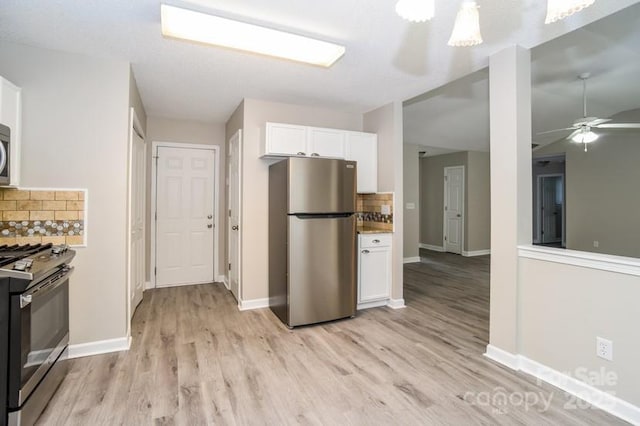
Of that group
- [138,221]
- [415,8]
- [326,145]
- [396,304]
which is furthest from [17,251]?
[396,304]

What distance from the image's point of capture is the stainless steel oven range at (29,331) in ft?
5.16

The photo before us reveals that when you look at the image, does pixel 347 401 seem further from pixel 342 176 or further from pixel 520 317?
pixel 342 176

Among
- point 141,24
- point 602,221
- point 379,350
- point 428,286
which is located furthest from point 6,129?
point 602,221

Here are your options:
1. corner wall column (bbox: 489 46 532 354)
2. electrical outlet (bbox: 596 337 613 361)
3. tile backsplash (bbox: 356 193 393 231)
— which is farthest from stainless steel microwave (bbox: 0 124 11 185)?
electrical outlet (bbox: 596 337 613 361)

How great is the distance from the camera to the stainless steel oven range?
62.0 inches

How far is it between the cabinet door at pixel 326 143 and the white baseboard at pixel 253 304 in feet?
5.95

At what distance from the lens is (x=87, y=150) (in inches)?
99.5

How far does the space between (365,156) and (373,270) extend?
140 centimetres

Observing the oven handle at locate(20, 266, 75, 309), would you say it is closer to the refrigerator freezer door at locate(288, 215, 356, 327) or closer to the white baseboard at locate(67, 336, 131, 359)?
the white baseboard at locate(67, 336, 131, 359)

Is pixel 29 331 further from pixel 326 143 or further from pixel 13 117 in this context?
pixel 326 143

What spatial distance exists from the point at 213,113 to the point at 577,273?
4177 mm

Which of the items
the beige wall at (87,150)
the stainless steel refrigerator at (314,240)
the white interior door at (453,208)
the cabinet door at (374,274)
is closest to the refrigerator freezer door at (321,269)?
the stainless steel refrigerator at (314,240)

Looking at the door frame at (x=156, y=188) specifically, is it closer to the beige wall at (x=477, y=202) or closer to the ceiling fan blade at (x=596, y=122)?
the ceiling fan blade at (x=596, y=122)

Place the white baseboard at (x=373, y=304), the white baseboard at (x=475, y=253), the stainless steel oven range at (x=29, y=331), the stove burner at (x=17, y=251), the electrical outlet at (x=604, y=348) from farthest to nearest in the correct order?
the white baseboard at (x=475, y=253) < the white baseboard at (x=373, y=304) < the electrical outlet at (x=604, y=348) < the stove burner at (x=17, y=251) < the stainless steel oven range at (x=29, y=331)
